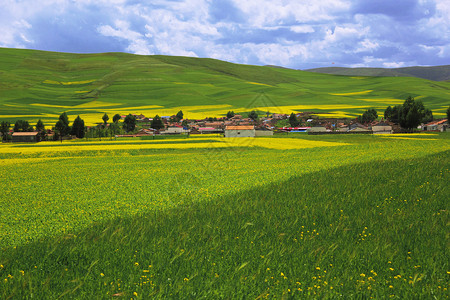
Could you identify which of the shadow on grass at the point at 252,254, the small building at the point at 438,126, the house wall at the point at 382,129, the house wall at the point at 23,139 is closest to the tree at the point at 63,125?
the house wall at the point at 23,139

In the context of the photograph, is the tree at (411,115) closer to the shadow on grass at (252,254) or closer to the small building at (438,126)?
the small building at (438,126)

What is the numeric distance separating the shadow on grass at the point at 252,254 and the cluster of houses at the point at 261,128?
222 feet

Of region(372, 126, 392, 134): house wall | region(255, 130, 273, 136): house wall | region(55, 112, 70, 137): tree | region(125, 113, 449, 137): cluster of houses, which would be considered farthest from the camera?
region(372, 126, 392, 134): house wall

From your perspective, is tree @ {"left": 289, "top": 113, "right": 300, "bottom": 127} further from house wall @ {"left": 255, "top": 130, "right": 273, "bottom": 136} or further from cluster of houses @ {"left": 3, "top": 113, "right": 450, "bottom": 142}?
house wall @ {"left": 255, "top": 130, "right": 273, "bottom": 136}

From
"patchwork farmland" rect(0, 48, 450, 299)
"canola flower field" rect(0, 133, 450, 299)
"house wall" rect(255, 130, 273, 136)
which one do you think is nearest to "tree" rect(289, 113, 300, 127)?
"house wall" rect(255, 130, 273, 136)

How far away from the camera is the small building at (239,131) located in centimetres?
7968

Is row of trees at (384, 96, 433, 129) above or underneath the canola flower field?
above

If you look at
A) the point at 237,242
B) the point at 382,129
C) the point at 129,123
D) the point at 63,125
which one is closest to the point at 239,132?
the point at 63,125

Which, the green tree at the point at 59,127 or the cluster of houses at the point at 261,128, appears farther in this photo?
the green tree at the point at 59,127

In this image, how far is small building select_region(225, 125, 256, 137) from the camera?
3137 inches

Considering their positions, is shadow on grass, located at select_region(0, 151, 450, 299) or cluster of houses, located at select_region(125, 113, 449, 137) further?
cluster of houses, located at select_region(125, 113, 449, 137)

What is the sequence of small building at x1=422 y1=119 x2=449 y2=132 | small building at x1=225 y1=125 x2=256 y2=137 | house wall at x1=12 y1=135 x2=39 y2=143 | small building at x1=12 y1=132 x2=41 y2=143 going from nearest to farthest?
small building at x1=225 y1=125 x2=256 y2=137 < small building at x1=12 y1=132 x2=41 y2=143 < house wall at x1=12 y1=135 x2=39 y2=143 < small building at x1=422 y1=119 x2=449 y2=132

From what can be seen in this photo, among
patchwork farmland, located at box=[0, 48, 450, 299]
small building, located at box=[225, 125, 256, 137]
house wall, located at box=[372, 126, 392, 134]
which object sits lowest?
patchwork farmland, located at box=[0, 48, 450, 299]

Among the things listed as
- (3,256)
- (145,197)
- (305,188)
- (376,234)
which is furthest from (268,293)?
(145,197)
